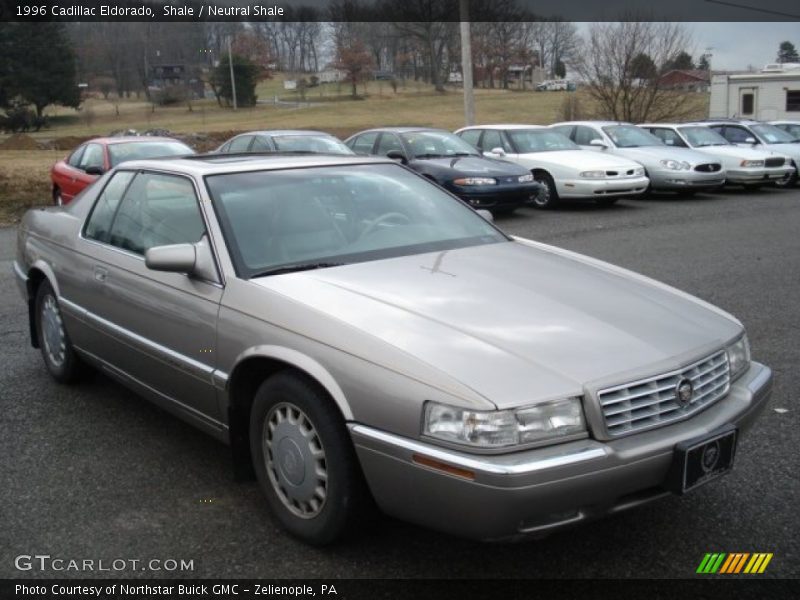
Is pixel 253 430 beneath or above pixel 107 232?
beneath

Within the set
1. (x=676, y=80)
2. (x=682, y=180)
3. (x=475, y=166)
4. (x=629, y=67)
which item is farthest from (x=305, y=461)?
(x=676, y=80)

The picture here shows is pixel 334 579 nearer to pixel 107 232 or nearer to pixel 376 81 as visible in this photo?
pixel 107 232

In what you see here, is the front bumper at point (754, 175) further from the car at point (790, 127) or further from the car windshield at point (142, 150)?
the car windshield at point (142, 150)

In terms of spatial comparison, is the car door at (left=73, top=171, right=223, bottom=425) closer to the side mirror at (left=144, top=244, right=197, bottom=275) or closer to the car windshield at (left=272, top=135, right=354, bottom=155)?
the side mirror at (left=144, top=244, right=197, bottom=275)

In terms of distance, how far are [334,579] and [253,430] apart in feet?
2.40

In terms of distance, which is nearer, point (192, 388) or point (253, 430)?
point (253, 430)

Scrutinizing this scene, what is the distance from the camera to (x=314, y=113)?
60.8 m

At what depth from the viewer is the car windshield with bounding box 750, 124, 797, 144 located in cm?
1872

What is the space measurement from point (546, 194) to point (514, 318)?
1199cm

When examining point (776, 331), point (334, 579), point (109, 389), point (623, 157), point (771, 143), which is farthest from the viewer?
point (771, 143)

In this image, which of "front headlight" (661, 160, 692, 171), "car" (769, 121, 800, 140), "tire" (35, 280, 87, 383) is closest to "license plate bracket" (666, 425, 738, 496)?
"tire" (35, 280, 87, 383)

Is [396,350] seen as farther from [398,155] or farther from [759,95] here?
[759,95]

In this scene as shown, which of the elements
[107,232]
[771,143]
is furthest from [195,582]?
[771,143]

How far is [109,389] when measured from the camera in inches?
206
